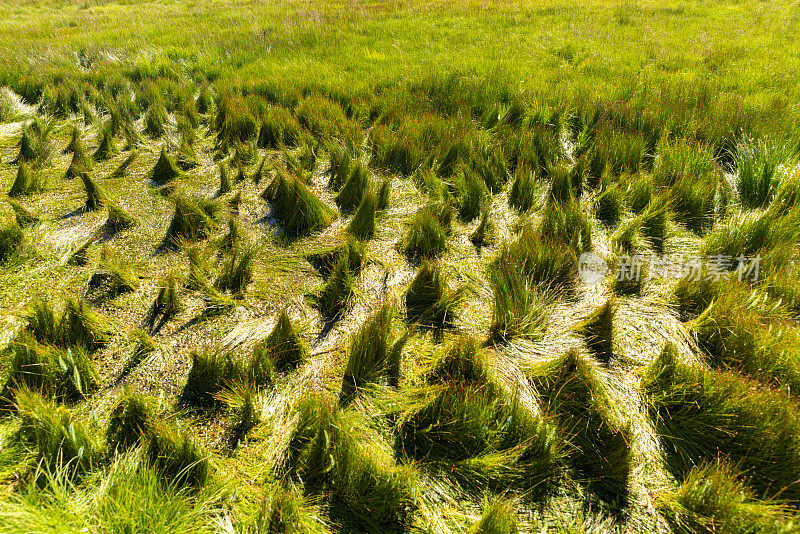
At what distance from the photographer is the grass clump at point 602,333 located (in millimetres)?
1992

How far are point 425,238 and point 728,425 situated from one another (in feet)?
5.87

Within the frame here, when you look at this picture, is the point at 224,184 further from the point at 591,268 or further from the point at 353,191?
the point at 591,268

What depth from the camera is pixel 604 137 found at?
145 inches

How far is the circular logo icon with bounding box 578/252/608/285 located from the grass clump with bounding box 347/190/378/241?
1.42 m

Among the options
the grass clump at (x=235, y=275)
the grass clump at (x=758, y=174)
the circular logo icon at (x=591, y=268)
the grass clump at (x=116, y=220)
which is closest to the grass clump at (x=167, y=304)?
the grass clump at (x=235, y=275)

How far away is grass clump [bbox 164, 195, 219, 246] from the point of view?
278cm

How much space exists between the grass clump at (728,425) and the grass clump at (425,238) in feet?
4.63

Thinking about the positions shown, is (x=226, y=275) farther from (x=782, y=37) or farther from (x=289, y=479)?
(x=782, y=37)

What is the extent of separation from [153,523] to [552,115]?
4575mm

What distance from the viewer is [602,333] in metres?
2.01

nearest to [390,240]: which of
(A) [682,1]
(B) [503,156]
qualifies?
(B) [503,156]

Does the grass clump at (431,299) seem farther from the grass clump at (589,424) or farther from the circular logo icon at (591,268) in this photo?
the circular logo icon at (591,268)

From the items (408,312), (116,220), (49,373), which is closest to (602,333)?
(408,312)

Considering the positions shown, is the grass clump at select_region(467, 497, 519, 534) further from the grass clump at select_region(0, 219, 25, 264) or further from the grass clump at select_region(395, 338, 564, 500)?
the grass clump at select_region(0, 219, 25, 264)
